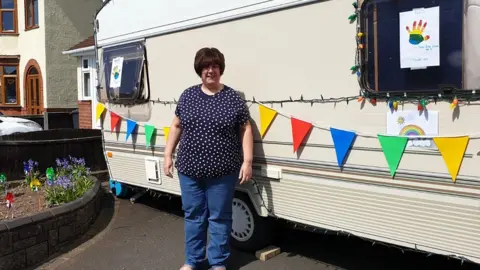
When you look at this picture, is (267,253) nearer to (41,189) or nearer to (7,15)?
(41,189)

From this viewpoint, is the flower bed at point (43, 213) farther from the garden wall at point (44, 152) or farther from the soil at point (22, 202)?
the garden wall at point (44, 152)

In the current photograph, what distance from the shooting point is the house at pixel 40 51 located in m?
18.3

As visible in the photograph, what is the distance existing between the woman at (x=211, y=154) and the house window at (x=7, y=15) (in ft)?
62.2

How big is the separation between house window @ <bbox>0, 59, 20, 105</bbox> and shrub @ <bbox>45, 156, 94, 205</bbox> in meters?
15.6

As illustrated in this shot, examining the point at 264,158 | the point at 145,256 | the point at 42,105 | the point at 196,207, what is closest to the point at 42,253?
the point at 145,256

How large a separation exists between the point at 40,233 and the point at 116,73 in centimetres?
216

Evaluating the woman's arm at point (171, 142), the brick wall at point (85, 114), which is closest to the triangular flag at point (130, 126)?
the woman's arm at point (171, 142)

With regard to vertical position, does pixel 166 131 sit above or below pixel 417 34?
below

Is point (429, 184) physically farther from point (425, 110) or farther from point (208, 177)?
point (208, 177)

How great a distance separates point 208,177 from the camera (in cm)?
396

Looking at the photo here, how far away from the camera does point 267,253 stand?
14.8ft

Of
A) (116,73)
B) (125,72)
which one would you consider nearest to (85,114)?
(116,73)

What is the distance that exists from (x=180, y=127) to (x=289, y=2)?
52.9 inches

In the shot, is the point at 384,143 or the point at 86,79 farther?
the point at 86,79
